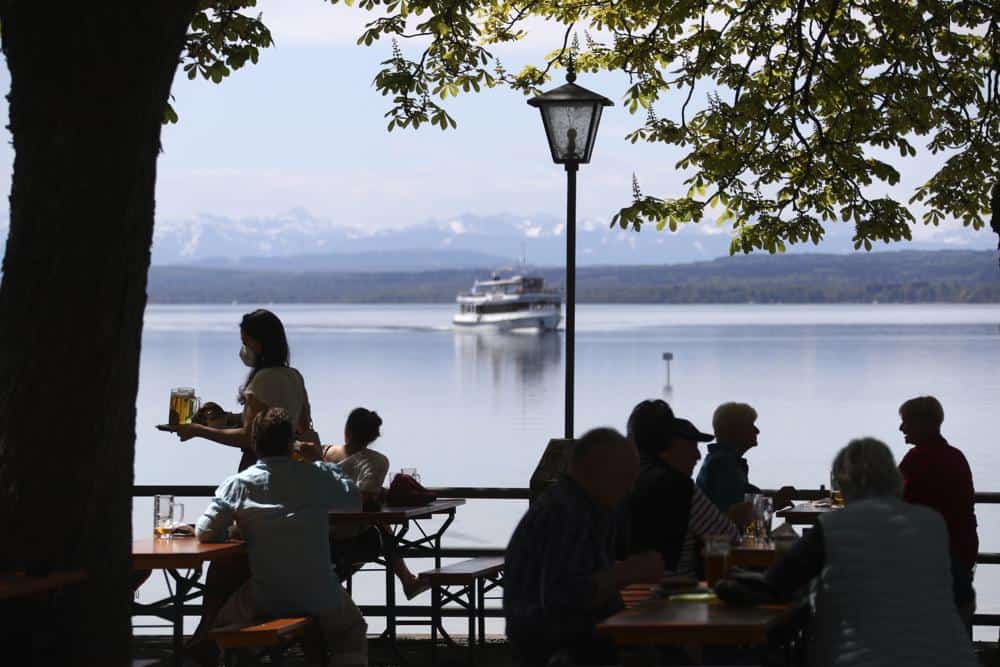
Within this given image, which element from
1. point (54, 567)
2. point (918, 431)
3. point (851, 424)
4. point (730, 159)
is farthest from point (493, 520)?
point (851, 424)

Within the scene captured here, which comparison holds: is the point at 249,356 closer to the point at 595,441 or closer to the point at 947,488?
the point at 595,441

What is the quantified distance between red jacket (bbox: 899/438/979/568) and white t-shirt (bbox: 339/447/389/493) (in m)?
2.67

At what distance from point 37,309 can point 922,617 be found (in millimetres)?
2802

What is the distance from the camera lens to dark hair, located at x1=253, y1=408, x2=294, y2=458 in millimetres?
6223

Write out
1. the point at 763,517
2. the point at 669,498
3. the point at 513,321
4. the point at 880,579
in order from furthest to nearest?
the point at 513,321, the point at 763,517, the point at 669,498, the point at 880,579

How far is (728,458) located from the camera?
22.8ft

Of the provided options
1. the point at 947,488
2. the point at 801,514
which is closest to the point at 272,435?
the point at 947,488

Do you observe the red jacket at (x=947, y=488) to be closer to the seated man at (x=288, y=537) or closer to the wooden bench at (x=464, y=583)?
the wooden bench at (x=464, y=583)

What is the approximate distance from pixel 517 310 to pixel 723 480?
105888 millimetres

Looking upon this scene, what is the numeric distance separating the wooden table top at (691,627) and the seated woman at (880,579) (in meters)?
0.18

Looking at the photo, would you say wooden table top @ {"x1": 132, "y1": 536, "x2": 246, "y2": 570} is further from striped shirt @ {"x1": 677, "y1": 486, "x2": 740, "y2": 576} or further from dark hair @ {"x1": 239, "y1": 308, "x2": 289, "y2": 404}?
striped shirt @ {"x1": 677, "y1": 486, "x2": 740, "y2": 576}

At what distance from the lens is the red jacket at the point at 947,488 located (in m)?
6.72

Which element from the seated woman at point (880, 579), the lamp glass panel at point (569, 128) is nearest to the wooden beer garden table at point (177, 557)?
the seated woman at point (880, 579)

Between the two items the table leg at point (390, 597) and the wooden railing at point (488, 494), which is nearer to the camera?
the table leg at point (390, 597)
